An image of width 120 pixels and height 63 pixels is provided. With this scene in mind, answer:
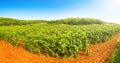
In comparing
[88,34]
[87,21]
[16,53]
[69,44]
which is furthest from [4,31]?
[87,21]

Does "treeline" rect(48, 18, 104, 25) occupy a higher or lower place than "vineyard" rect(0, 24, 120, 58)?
higher

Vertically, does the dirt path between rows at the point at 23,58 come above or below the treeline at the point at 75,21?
below

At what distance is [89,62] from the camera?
1764cm

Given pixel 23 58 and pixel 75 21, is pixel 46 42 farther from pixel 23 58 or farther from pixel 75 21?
pixel 75 21

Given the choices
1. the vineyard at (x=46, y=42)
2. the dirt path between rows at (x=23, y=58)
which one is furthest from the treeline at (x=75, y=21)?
the dirt path between rows at (x=23, y=58)

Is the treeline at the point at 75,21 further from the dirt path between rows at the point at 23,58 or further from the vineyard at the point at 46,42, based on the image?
the dirt path between rows at the point at 23,58

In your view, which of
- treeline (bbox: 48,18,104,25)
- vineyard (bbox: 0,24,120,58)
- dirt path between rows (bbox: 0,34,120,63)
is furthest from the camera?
treeline (bbox: 48,18,104,25)

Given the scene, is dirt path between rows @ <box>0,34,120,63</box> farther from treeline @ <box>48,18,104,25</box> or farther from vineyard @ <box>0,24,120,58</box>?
treeline @ <box>48,18,104,25</box>

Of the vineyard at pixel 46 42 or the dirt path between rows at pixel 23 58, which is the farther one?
the vineyard at pixel 46 42

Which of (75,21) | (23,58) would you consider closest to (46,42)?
(23,58)

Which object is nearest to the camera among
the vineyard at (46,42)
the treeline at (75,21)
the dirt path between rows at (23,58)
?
the dirt path between rows at (23,58)

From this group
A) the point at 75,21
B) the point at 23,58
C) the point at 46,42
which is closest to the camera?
the point at 23,58

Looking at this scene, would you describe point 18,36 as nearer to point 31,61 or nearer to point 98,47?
point 31,61

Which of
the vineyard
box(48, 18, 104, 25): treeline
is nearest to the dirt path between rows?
the vineyard
